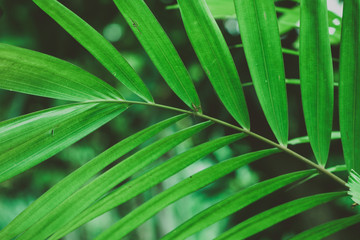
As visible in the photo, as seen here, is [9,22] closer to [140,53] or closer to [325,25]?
[140,53]

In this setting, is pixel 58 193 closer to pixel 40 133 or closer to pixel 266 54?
pixel 40 133

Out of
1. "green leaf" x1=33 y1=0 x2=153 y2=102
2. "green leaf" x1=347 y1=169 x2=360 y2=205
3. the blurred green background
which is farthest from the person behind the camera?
the blurred green background

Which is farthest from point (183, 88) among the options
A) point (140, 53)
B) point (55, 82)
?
point (140, 53)

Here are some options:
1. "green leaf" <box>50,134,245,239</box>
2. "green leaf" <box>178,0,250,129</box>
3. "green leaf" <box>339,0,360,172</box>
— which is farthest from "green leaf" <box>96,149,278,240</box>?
"green leaf" <box>339,0,360,172</box>

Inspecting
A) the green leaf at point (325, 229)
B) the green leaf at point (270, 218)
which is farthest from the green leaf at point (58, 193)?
the green leaf at point (325, 229)

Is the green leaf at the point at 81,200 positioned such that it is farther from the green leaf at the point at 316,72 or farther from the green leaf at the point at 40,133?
the green leaf at the point at 316,72

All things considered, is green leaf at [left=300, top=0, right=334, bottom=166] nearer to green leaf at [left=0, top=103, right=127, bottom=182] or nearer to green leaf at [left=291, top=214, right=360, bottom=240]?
green leaf at [left=291, top=214, right=360, bottom=240]
